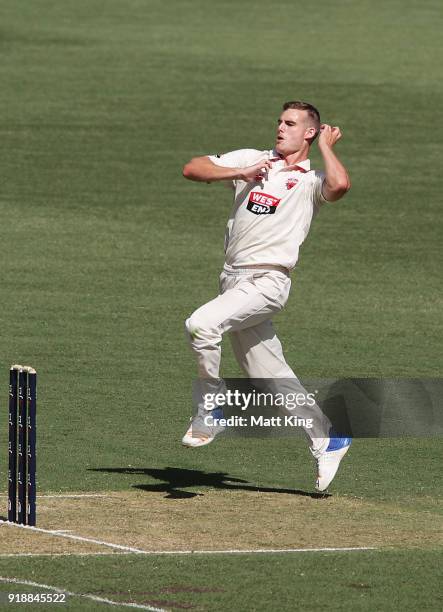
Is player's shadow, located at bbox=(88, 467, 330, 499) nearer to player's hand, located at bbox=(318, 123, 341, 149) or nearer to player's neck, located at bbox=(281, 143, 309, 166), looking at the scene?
player's neck, located at bbox=(281, 143, 309, 166)

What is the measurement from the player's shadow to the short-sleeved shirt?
1.62 metres

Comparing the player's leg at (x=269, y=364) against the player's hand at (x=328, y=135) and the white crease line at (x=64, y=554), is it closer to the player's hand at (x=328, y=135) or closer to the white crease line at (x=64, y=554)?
the player's hand at (x=328, y=135)

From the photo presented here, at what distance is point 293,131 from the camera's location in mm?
10453

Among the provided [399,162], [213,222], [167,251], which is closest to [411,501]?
[167,251]

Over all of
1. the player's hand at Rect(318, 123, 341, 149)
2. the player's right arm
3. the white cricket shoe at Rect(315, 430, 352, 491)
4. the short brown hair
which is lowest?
the white cricket shoe at Rect(315, 430, 352, 491)

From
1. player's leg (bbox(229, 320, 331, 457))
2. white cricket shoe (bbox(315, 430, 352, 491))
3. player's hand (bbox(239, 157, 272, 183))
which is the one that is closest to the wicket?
player's leg (bbox(229, 320, 331, 457))

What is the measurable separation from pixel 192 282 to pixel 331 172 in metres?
9.31

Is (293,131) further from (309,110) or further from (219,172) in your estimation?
(219,172)

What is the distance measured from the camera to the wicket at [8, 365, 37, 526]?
9086 mm

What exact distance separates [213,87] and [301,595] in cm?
2338

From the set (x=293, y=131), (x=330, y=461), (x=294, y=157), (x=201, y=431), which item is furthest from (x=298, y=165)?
(x=330, y=461)

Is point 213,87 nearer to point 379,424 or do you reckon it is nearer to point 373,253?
point 373,253

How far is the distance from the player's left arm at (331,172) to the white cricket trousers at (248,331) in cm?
63

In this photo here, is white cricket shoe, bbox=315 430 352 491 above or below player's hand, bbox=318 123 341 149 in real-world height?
below
